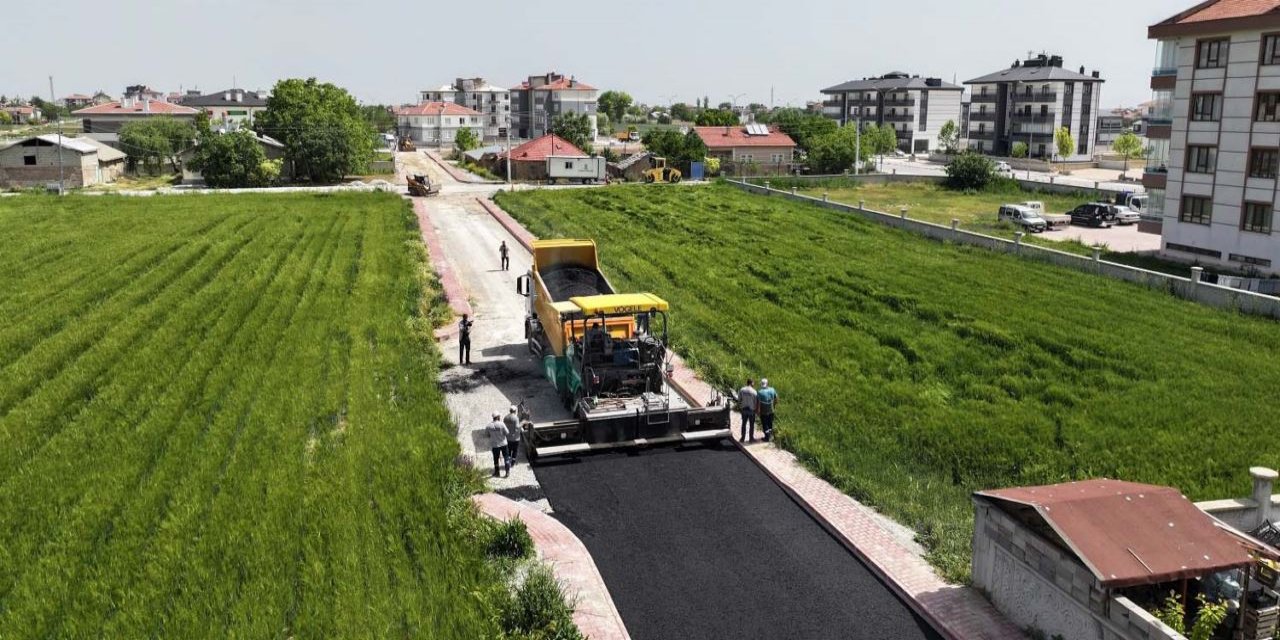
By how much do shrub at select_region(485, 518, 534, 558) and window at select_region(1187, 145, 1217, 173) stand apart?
33.9m

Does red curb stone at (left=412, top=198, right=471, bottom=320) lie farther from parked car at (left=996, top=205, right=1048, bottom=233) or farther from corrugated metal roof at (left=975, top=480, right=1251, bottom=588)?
parked car at (left=996, top=205, right=1048, bottom=233)

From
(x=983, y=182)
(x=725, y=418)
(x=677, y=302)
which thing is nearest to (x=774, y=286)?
(x=677, y=302)

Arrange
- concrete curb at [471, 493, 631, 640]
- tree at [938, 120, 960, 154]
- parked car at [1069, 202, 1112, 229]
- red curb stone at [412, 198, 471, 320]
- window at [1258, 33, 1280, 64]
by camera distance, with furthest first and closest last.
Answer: tree at [938, 120, 960, 154] < parked car at [1069, 202, 1112, 229] < window at [1258, 33, 1280, 64] < red curb stone at [412, 198, 471, 320] < concrete curb at [471, 493, 631, 640]

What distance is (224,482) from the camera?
47.1ft

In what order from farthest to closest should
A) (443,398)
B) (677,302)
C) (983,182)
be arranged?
(983,182)
(677,302)
(443,398)

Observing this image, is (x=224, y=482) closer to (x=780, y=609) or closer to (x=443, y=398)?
(x=443, y=398)

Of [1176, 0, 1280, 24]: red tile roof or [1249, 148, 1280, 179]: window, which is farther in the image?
[1249, 148, 1280, 179]: window

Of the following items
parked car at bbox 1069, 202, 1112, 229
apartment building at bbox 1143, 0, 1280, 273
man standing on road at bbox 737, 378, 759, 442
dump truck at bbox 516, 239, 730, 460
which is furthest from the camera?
parked car at bbox 1069, 202, 1112, 229

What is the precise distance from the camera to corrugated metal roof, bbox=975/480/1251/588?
9750mm

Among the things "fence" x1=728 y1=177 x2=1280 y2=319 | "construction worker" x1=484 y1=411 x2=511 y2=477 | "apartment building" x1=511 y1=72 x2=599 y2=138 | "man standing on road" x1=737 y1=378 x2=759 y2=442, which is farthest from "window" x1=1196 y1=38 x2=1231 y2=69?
"apartment building" x1=511 y1=72 x2=599 y2=138

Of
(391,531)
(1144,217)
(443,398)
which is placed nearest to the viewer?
(391,531)

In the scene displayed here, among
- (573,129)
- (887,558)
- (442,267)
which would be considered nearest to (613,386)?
(887,558)

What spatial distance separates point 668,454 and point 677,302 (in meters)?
12.0

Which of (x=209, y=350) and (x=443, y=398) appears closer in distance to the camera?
(x=443, y=398)
